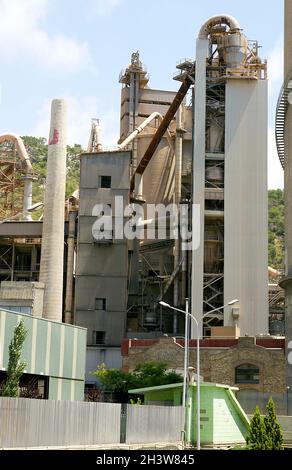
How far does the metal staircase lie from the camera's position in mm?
56938

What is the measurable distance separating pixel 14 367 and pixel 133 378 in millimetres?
20113

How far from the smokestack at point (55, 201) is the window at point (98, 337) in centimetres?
768

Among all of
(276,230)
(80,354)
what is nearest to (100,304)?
(80,354)

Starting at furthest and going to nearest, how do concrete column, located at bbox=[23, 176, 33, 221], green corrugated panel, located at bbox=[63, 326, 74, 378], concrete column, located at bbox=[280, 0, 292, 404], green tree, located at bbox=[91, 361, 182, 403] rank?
concrete column, located at bbox=[23, 176, 33, 221]
green tree, located at bbox=[91, 361, 182, 403]
concrete column, located at bbox=[280, 0, 292, 404]
green corrugated panel, located at bbox=[63, 326, 74, 378]

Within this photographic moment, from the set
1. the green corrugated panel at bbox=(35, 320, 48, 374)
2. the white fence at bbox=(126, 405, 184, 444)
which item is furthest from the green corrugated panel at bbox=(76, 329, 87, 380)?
the white fence at bbox=(126, 405, 184, 444)

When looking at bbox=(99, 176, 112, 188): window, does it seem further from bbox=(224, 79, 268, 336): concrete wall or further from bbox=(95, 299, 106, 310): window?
bbox=(224, 79, 268, 336): concrete wall

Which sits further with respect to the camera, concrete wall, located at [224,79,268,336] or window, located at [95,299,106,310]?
window, located at [95,299,106,310]

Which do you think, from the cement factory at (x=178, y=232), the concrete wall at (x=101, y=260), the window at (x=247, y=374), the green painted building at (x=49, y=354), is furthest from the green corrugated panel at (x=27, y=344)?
the concrete wall at (x=101, y=260)

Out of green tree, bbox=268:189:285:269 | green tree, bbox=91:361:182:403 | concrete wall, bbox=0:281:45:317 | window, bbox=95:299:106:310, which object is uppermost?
green tree, bbox=268:189:285:269

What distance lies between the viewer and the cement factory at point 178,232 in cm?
6178

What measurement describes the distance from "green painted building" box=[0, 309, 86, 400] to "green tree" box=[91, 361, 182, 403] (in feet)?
23.9

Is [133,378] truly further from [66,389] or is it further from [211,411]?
[211,411]

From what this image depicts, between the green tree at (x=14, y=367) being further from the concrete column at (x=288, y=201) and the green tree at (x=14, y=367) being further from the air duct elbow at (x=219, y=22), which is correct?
the air duct elbow at (x=219, y=22)

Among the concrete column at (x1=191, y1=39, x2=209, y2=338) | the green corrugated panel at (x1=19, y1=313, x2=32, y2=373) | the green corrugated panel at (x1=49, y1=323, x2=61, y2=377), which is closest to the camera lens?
the green corrugated panel at (x1=19, y1=313, x2=32, y2=373)
